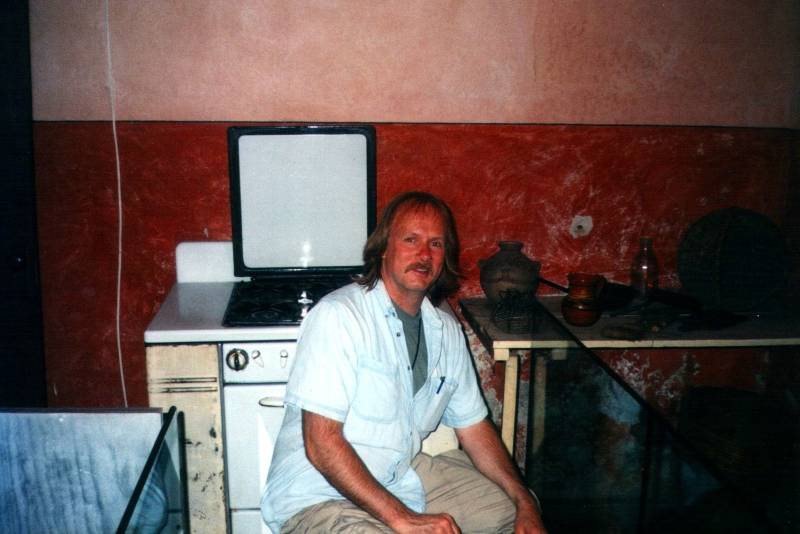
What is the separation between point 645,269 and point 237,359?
5.09ft

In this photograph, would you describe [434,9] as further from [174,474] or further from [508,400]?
[174,474]

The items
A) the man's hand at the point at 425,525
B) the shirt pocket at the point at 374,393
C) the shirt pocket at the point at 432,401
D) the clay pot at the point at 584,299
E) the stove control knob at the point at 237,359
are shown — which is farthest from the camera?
the clay pot at the point at 584,299

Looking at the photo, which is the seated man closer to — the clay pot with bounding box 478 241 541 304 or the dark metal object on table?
the dark metal object on table

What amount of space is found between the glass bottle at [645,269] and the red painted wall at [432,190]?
6.4 inches

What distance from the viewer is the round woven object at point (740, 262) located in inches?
88.6

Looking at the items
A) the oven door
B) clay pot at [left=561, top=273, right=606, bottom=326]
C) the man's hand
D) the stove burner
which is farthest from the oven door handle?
clay pot at [left=561, top=273, right=606, bottom=326]

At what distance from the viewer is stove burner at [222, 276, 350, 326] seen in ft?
6.17

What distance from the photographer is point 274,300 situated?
210cm

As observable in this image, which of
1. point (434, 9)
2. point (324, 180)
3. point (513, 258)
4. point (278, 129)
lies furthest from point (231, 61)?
point (513, 258)

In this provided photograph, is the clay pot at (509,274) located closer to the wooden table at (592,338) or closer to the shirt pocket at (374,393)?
the wooden table at (592,338)

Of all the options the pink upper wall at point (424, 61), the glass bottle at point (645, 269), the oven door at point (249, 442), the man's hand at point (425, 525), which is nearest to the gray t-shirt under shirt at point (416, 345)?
the man's hand at point (425, 525)

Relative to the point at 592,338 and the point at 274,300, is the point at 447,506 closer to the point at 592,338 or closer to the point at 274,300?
the point at 592,338

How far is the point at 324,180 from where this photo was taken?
2332 mm

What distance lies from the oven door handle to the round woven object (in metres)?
1.58
